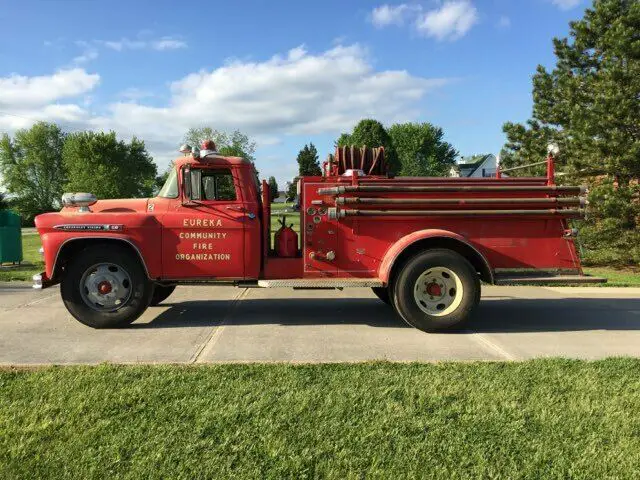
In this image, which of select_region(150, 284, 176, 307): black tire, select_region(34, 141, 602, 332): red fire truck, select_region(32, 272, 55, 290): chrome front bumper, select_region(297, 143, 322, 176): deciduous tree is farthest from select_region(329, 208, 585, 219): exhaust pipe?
select_region(297, 143, 322, 176): deciduous tree

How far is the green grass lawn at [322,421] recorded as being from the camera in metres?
2.84

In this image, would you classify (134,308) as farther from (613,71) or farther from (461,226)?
(613,71)

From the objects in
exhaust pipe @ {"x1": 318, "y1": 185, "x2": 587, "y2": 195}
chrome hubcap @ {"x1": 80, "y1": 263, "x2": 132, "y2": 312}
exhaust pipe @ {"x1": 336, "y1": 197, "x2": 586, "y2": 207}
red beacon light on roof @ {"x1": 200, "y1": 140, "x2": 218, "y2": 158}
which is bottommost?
chrome hubcap @ {"x1": 80, "y1": 263, "x2": 132, "y2": 312}

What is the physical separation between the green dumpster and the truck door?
9694mm

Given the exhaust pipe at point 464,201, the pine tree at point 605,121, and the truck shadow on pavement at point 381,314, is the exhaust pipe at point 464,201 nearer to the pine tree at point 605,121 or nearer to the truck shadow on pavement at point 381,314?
the truck shadow on pavement at point 381,314

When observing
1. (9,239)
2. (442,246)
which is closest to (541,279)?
(442,246)

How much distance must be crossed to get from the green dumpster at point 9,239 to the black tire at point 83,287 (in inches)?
354

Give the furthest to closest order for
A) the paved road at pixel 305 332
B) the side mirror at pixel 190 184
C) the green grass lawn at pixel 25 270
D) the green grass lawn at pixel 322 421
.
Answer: the green grass lawn at pixel 25 270 → the side mirror at pixel 190 184 → the paved road at pixel 305 332 → the green grass lawn at pixel 322 421

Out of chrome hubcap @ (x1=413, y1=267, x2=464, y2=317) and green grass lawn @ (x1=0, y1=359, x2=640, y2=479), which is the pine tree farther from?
Answer: green grass lawn @ (x1=0, y1=359, x2=640, y2=479)

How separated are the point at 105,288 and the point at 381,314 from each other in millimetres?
3748

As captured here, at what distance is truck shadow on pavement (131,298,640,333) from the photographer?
654 cm

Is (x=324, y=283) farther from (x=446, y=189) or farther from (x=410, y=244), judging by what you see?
(x=446, y=189)

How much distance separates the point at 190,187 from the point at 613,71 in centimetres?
1091

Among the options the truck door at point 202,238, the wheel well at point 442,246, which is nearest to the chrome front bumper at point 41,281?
the truck door at point 202,238
